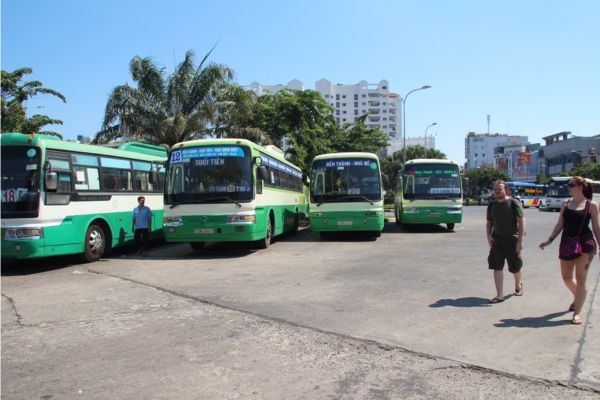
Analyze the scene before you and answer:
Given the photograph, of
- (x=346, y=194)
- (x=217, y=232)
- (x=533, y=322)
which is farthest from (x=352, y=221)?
(x=533, y=322)

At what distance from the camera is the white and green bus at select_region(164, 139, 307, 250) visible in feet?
40.1

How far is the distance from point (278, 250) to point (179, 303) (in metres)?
6.74

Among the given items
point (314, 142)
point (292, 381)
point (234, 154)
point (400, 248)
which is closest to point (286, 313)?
point (292, 381)

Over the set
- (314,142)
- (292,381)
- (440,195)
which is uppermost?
(314,142)

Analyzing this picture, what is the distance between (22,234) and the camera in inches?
396

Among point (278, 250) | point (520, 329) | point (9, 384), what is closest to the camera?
point (9, 384)

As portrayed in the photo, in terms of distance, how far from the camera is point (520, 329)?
5902mm

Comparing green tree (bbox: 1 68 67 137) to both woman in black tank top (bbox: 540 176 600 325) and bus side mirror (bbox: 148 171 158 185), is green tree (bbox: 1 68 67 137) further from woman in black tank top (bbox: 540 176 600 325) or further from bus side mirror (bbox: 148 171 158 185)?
woman in black tank top (bbox: 540 176 600 325)

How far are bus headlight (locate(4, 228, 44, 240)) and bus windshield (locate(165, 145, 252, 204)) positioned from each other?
328cm

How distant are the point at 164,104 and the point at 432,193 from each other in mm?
13386

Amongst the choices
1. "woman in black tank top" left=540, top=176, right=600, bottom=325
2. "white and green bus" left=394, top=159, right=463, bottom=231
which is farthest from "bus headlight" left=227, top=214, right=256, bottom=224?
"white and green bus" left=394, top=159, right=463, bottom=231

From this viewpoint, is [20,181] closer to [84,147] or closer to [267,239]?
[84,147]

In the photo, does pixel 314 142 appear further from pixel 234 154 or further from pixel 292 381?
pixel 292 381

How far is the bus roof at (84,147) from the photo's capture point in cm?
1038
